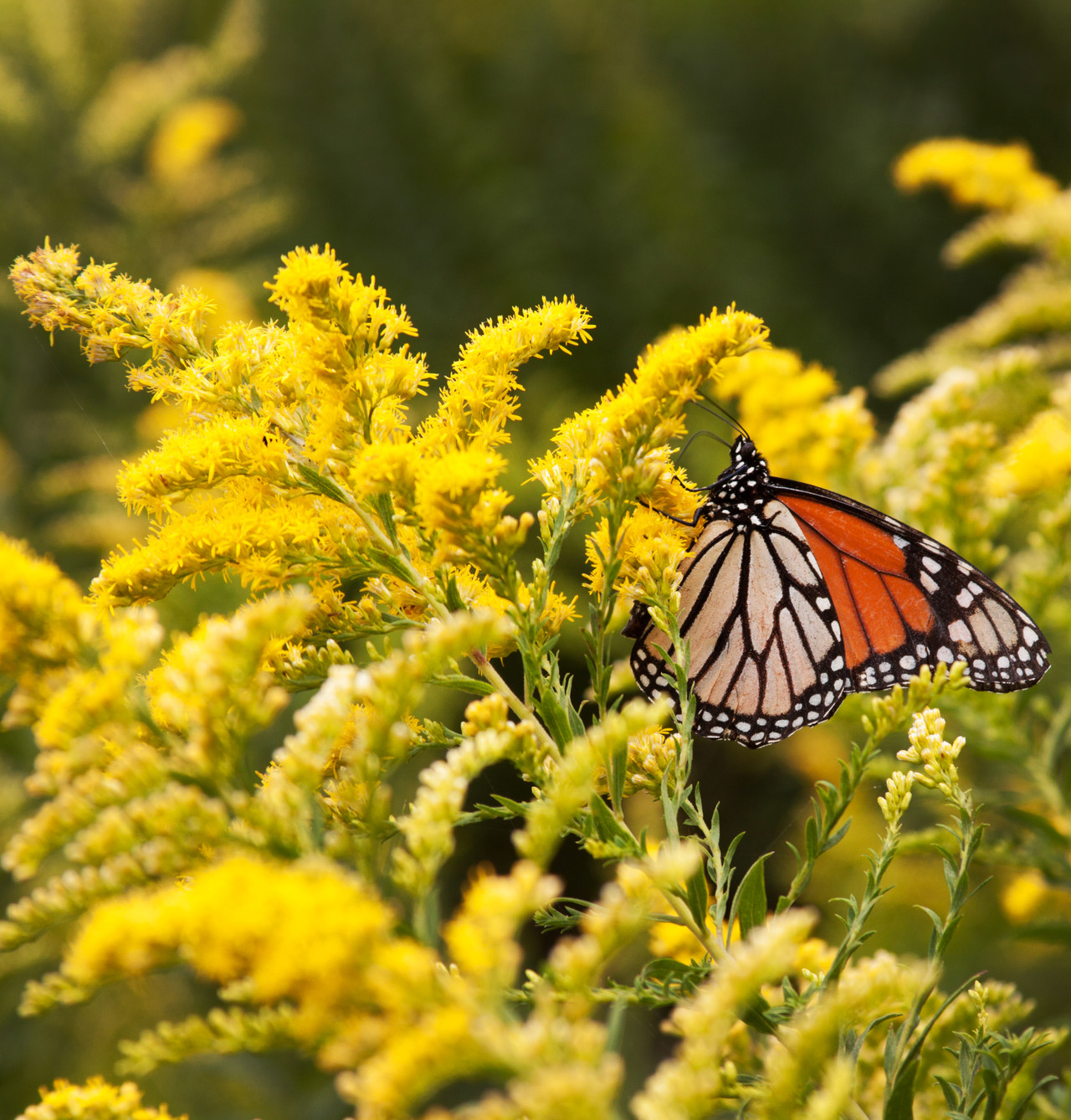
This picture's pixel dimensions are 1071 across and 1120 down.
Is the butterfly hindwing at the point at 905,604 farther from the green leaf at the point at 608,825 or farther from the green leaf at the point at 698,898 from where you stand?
the green leaf at the point at 608,825

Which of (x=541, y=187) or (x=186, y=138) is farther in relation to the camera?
(x=541, y=187)

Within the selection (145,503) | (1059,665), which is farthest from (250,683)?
(1059,665)

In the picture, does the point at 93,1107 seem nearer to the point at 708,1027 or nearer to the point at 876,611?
the point at 708,1027

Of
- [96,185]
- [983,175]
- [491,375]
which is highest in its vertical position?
[96,185]

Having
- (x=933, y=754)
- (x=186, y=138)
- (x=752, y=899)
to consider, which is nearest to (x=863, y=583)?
(x=933, y=754)

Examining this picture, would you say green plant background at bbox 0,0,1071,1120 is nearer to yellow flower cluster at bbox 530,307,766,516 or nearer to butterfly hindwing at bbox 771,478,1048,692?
butterfly hindwing at bbox 771,478,1048,692

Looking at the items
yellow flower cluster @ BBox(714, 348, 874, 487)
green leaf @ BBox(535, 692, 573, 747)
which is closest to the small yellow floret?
yellow flower cluster @ BBox(714, 348, 874, 487)

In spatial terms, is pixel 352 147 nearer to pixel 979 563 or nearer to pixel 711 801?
pixel 711 801

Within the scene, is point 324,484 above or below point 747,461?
below
